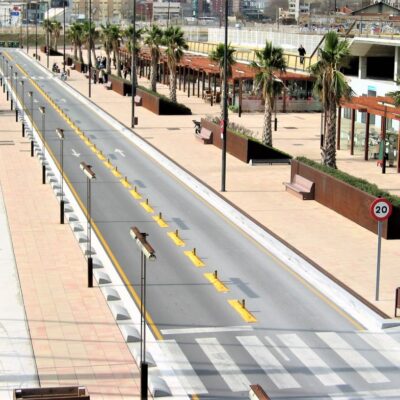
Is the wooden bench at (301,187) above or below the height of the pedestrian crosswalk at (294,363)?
above

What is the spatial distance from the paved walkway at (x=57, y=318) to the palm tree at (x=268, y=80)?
17.0 metres

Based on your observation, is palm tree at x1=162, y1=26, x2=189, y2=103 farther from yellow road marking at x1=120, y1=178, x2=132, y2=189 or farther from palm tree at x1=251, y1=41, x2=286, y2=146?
yellow road marking at x1=120, y1=178, x2=132, y2=189

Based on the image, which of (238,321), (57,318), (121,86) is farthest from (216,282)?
(121,86)

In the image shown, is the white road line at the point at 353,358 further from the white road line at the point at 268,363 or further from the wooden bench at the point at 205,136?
the wooden bench at the point at 205,136

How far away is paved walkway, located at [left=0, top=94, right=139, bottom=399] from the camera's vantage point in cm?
1962

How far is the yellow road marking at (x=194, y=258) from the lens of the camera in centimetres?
2839

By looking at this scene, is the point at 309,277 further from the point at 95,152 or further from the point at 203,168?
the point at 95,152

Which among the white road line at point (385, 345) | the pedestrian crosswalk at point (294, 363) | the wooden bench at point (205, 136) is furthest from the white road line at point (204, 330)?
the wooden bench at point (205, 136)

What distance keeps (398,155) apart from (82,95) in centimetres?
4538

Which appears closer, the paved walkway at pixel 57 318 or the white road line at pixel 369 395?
the white road line at pixel 369 395

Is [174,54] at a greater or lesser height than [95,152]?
greater

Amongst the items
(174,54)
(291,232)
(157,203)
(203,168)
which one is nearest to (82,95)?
(174,54)

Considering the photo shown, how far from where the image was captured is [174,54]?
75.9 meters

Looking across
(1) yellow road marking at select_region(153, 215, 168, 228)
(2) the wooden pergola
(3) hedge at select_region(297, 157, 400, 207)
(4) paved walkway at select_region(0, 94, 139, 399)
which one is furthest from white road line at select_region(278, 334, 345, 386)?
(2) the wooden pergola
